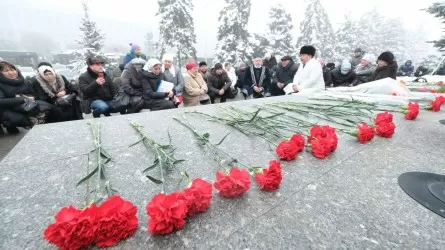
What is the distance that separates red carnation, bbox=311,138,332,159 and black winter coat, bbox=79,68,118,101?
4035 mm

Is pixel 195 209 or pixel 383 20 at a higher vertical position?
pixel 383 20

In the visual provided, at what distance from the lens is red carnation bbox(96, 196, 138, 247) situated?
69cm

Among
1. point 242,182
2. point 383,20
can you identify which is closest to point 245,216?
point 242,182

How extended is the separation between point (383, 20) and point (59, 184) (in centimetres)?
4610

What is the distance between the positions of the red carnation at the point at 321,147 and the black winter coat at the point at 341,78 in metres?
6.97

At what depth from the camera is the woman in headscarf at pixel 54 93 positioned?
4.23 metres

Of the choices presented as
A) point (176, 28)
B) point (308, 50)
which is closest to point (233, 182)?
point (308, 50)

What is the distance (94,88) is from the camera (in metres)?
4.29

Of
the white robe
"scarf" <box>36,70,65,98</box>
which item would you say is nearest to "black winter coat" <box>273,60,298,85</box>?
the white robe

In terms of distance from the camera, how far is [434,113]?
287cm

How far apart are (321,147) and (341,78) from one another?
706 centimetres

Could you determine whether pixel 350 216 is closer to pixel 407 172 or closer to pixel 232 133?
pixel 407 172

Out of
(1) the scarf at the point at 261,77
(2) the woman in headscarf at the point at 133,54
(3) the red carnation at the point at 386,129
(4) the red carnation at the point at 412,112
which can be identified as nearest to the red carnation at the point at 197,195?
(3) the red carnation at the point at 386,129

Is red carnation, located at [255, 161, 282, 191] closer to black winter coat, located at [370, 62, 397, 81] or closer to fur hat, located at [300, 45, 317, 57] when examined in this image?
fur hat, located at [300, 45, 317, 57]
